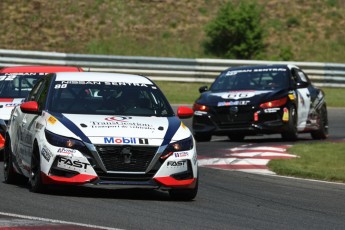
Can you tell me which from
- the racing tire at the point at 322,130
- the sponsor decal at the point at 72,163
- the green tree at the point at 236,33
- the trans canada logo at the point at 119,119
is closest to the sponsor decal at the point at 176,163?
the trans canada logo at the point at 119,119

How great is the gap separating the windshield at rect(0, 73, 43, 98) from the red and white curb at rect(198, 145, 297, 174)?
2.82m

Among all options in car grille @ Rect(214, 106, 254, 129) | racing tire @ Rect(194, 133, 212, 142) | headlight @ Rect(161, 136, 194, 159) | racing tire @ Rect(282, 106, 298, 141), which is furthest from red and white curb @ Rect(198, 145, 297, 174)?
headlight @ Rect(161, 136, 194, 159)

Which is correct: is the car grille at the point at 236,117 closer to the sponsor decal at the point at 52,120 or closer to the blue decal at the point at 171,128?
the blue decal at the point at 171,128

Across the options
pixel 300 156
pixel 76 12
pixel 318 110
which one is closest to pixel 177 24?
pixel 76 12

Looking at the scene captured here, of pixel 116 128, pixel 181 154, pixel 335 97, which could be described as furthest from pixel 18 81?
pixel 335 97

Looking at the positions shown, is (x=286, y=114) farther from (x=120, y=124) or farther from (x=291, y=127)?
(x=120, y=124)

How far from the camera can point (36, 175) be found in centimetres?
1195

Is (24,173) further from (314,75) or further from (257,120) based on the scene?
(314,75)

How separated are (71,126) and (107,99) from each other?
3.51 feet

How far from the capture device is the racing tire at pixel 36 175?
1181 cm

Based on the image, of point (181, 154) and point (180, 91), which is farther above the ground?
point (181, 154)

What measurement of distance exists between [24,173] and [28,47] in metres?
25.3

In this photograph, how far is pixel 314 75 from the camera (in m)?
34.7

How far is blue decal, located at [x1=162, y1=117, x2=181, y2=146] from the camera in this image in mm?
11797
